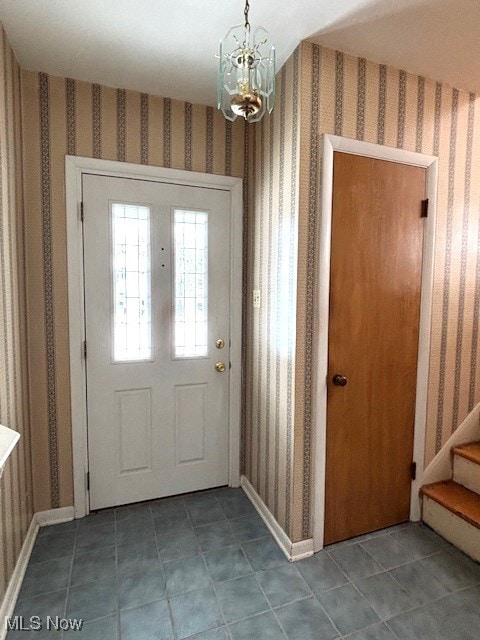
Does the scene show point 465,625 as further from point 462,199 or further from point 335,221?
point 462,199

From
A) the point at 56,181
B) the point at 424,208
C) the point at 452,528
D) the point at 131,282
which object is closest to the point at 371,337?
the point at 424,208

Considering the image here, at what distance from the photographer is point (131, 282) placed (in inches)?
A: 84.5

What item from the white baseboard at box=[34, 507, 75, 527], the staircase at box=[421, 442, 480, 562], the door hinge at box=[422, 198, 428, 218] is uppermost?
the door hinge at box=[422, 198, 428, 218]

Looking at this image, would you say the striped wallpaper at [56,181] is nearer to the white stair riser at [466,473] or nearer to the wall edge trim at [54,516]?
the wall edge trim at [54,516]

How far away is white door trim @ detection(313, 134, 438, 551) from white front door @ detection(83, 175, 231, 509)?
31.4 inches

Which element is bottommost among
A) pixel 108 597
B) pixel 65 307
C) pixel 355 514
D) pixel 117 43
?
pixel 108 597

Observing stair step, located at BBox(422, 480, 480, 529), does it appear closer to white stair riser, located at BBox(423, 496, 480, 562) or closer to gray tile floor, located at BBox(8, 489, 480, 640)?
white stair riser, located at BBox(423, 496, 480, 562)

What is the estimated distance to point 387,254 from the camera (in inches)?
74.1

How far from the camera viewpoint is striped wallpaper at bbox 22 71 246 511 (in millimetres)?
1948

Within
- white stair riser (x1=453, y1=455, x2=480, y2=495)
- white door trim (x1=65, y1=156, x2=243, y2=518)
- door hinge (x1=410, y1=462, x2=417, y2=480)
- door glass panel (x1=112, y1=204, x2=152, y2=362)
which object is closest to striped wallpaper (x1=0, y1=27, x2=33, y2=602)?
white door trim (x1=65, y1=156, x2=243, y2=518)

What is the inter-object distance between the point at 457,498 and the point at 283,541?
1.04 meters

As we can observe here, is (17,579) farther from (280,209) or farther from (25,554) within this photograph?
(280,209)

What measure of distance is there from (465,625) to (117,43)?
307 centimetres

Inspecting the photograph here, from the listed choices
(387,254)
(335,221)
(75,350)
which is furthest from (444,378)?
(75,350)
